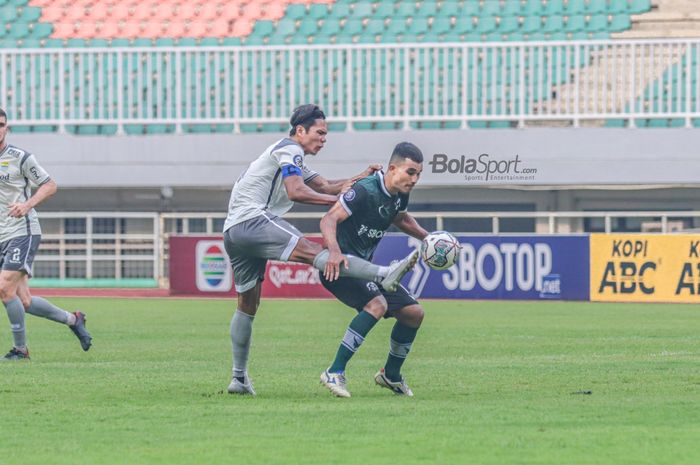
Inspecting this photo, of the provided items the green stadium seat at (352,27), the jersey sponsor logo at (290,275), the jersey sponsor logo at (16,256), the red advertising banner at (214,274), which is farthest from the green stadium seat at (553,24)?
the jersey sponsor logo at (16,256)

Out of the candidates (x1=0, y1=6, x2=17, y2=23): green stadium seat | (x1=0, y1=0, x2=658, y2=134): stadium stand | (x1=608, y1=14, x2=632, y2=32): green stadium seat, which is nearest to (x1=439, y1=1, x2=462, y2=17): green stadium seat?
(x1=0, y1=0, x2=658, y2=134): stadium stand

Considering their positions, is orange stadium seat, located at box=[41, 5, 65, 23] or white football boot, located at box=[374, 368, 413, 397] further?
orange stadium seat, located at box=[41, 5, 65, 23]

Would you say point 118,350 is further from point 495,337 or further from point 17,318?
point 495,337

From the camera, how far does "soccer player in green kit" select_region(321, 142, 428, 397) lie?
28.2 feet

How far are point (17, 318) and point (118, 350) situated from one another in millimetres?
1646

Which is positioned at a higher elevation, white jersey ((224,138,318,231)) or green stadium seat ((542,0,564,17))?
green stadium seat ((542,0,564,17))

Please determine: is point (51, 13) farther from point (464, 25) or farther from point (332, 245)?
point (332, 245)

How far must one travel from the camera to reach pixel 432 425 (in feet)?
23.6

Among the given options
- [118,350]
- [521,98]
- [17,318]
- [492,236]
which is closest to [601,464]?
[17,318]

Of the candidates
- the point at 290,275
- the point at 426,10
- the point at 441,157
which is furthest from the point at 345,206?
the point at 426,10

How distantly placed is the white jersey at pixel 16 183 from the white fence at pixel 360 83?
1718 cm

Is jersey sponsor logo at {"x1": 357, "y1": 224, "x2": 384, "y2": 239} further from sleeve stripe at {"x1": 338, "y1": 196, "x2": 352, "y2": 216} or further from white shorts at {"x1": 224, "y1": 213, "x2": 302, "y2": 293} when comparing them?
white shorts at {"x1": 224, "y1": 213, "x2": 302, "y2": 293}

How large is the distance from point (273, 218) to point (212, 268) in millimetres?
17610

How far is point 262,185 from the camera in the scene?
897 centimetres
